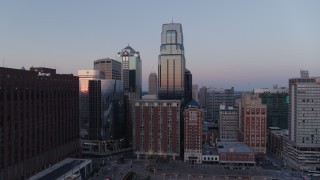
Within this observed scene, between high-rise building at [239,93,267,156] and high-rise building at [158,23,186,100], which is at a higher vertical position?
high-rise building at [158,23,186,100]

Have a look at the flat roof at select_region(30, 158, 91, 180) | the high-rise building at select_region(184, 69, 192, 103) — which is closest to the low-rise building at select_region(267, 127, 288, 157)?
the high-rise building at select_region(184, 69, 192, 103)

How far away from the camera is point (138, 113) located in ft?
357

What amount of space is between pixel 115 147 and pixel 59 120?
38.6 meters

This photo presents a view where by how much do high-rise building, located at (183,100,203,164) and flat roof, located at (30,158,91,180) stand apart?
3509 centimetres

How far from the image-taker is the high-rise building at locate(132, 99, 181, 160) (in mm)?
106188

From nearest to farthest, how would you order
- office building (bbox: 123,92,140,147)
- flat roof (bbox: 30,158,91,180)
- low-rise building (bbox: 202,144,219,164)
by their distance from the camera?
flat roof (bbox: 30,158,91,180), low-rise building (bbox: 202,144,219,164), office building (bbox: 123,92,140,147)

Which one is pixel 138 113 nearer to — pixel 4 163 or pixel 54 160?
pixel 54 160

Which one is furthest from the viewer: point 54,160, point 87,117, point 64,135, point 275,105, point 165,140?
point 275,105

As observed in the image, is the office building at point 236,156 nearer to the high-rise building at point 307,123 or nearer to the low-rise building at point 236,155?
the low-rise building at point 236,155

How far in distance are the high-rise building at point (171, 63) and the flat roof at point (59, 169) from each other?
82.0 metres

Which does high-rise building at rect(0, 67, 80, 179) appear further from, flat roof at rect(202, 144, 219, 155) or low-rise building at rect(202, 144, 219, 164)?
flat roof at rect(202, 144, 219, 155)

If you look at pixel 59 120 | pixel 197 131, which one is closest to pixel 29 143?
pixel 59 120

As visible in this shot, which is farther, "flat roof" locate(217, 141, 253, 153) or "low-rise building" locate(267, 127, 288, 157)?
"low-rise building" locate(267, 127, 288, 157)

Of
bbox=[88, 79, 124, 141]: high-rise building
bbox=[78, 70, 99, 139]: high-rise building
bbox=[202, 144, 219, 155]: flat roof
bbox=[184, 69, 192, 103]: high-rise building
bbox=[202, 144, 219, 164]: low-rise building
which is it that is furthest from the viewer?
bbox=[184, 69, 192, 103]: high-rise building
